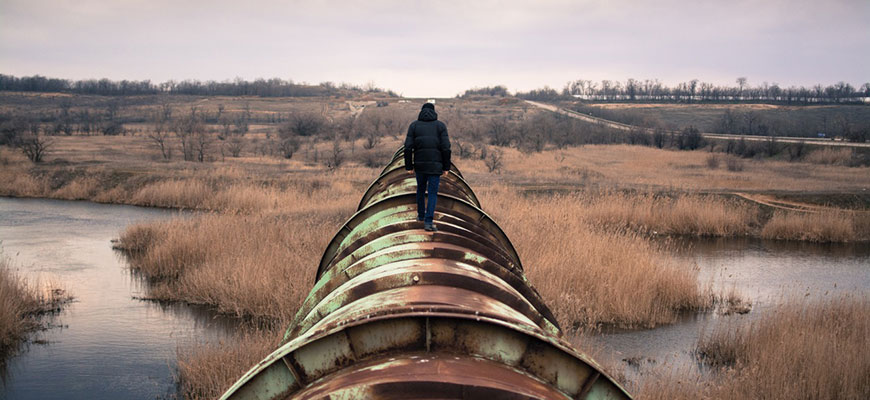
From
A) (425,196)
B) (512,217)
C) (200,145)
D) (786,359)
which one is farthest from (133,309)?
(200,145)

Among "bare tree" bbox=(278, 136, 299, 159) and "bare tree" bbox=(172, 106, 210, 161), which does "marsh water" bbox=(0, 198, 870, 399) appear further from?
"bare tree" bbox=(278, 136, 299, 159)

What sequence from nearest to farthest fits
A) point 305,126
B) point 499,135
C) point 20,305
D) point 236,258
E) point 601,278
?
point 20,305
point 601,278
point 236,258
point 499,135
point 305,126

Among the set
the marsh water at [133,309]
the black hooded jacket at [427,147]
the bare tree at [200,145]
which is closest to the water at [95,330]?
the marsh water at [133,309]

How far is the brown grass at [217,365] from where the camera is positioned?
718 centimetres

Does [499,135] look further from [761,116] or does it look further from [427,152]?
[427,152]

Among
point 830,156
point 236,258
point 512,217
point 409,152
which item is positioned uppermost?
point 409,152

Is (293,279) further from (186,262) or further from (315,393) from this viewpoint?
(315,393)

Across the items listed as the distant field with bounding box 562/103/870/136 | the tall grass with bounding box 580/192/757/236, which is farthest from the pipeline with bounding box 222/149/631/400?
the distant field with bounding box 562/103/870/136

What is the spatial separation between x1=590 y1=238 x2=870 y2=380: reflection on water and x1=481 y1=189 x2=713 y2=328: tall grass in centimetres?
38

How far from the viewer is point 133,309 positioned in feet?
36.0

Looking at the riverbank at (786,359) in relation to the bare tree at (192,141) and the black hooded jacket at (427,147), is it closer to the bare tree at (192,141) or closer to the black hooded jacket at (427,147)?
the black hooded jacket at (427,147)

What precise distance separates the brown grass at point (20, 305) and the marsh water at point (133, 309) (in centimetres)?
26

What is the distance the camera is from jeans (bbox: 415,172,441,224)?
4.16 metres

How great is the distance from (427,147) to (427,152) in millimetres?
94
